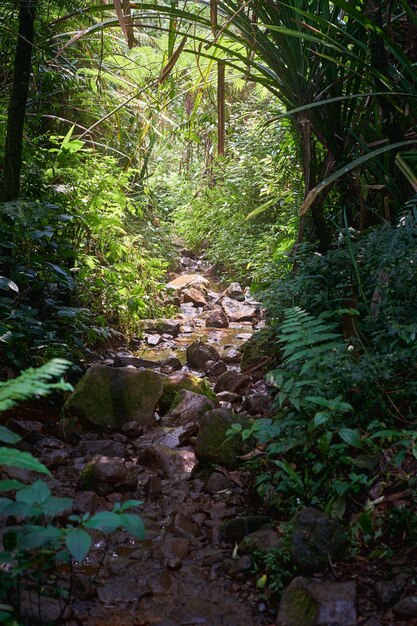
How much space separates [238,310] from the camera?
6.94m

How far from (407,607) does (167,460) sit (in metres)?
1.45

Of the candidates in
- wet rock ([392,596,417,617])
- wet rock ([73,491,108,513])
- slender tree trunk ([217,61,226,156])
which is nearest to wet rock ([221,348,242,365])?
slender tree trunk ([217,61,226,156])

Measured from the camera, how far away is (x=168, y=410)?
12.1 feet

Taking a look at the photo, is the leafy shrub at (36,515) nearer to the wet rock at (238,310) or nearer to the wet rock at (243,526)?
the wet rock at (243,526)

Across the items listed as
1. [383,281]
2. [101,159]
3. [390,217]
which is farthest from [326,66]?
[101,159]

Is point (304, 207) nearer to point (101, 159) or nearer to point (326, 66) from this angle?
point (326, 66)

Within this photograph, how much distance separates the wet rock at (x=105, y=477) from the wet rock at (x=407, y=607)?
128 cm

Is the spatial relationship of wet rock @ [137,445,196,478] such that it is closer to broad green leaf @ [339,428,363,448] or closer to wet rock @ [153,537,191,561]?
wet rock @ [153,537,191,561]

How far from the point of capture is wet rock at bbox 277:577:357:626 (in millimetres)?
1715

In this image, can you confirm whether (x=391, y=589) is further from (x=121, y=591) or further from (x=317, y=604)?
(x=121, y=591)

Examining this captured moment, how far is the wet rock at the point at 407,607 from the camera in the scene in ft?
5.33

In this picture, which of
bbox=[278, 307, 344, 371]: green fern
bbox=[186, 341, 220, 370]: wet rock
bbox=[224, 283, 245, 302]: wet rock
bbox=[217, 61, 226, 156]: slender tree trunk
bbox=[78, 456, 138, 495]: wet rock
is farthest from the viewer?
bbox=[224, 283, 245, 302]: wet rock

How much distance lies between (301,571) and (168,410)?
187 cm

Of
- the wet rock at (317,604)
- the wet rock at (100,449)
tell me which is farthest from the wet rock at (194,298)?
the wet rock at (317,604)
